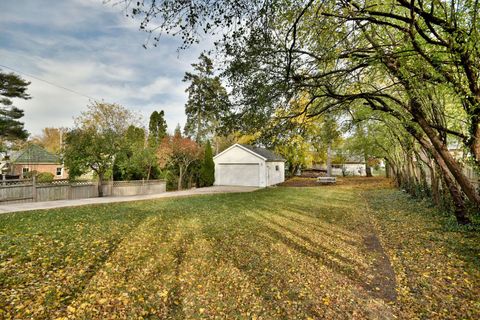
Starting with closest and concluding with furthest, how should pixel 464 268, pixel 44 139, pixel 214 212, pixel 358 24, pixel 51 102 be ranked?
pixel 464 268 → pixel 358 24 → pixel 214 212 → pixel 51 102 → pixel 44 139

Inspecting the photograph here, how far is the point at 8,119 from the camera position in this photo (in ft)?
73.9

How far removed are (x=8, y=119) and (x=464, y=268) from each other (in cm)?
3147

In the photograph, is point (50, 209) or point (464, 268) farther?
point (50, 209)

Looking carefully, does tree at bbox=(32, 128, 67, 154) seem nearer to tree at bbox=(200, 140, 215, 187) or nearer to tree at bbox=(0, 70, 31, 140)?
tree at bbox=(0, 70, 31, 140)

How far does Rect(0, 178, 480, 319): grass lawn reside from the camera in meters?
3.57

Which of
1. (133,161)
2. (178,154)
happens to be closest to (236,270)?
(133,161)

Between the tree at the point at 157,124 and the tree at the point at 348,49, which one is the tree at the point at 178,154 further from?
the tree at the point at 348,49

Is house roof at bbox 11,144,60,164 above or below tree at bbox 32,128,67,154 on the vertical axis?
below

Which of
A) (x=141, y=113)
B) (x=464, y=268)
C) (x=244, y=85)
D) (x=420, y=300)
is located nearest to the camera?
(x=420, y=300)

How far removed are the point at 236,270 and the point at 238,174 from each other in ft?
67.7

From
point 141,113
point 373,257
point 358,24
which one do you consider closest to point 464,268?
point 373,257

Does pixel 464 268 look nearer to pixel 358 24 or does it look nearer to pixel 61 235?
pixel 358 24

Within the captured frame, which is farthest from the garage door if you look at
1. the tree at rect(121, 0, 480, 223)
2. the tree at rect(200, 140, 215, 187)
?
the tree at rect(121, 0, 480, 223)

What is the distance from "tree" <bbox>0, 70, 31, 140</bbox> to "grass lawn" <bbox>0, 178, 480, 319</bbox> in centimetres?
1994
